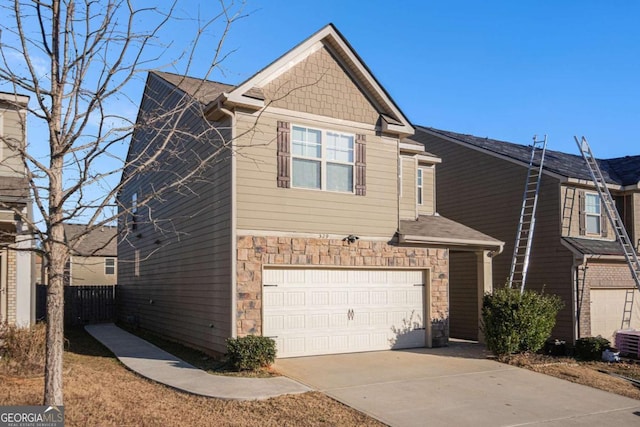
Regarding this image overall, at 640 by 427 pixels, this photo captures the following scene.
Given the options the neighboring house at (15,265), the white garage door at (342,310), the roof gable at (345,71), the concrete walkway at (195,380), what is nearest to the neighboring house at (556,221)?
the white garage door at (342,310)

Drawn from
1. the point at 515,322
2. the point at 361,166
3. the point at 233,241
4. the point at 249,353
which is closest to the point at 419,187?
the point at 361,166

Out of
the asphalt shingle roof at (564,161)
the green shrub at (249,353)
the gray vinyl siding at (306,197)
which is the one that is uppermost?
the asphalt shingle roof at (564,161)

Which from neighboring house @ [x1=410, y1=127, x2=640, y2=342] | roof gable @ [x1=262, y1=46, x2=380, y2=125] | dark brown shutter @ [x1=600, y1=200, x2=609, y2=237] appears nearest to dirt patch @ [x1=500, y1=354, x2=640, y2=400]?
neighboring house @ [x1=410, y1=127, x2=640, y2=342]

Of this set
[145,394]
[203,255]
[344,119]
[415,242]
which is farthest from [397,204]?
[145,394]

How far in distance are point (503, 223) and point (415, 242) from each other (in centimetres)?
641

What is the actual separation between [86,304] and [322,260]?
13.7 m

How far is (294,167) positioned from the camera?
1319cm

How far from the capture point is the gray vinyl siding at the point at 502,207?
17.9 meters

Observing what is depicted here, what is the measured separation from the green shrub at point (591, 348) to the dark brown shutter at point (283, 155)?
9.36m

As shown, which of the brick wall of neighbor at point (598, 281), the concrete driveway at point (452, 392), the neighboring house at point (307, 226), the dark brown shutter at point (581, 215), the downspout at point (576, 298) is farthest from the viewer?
the dark brown shutter at point (581, 215)

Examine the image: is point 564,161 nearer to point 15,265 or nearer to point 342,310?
point 342,310

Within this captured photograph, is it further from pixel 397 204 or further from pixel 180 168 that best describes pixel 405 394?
pixel 180 168

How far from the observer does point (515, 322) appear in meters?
13.5

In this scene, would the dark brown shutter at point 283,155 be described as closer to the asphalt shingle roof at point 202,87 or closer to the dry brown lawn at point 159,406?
the asphalt shingle roof at point 202,87
